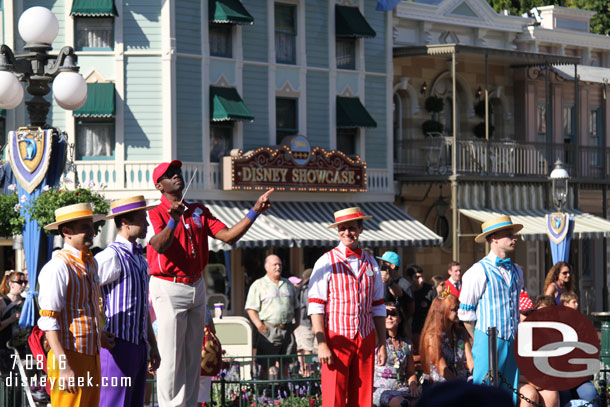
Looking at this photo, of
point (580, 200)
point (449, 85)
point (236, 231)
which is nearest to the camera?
point (236, 231)

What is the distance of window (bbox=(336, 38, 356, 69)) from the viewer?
99.8 ft

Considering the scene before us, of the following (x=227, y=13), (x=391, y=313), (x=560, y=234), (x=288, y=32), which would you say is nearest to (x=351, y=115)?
(x=288, y=32)

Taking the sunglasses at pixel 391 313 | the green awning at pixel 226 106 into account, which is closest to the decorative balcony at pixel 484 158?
the green awning at pixel 226 106

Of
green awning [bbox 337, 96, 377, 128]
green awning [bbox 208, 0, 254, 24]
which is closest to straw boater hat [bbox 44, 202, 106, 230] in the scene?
green awning [bbox 208, 0, 254, 24]

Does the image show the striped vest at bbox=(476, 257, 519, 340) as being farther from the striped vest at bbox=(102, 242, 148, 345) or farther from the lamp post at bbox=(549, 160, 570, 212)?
the lamp post at bbox=(549, 160, 570, 212)

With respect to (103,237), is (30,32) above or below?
above

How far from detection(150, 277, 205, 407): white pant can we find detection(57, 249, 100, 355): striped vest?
91 cm

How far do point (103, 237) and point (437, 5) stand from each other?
37.6ft

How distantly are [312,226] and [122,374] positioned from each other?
19416mm

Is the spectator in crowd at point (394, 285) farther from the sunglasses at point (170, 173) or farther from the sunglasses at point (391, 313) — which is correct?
the sunglasses at point (170, 173)

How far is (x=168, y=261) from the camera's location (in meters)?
9.43

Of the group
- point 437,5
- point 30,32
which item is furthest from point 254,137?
point 30,32

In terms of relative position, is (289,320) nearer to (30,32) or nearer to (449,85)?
(30,32)

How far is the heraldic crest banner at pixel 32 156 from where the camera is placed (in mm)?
12289
